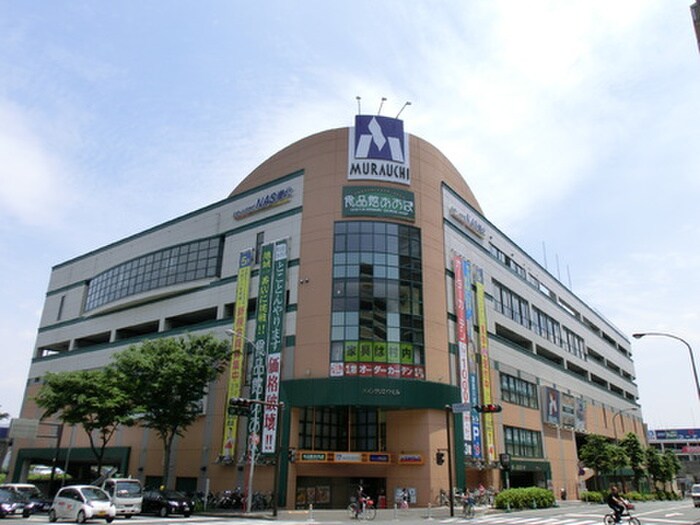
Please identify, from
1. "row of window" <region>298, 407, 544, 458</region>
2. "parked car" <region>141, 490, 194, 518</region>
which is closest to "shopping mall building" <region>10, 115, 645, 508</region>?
"row of window" <region>298, 407, 544, 458</region>

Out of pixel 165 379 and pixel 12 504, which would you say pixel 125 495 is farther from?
pixel 165 379

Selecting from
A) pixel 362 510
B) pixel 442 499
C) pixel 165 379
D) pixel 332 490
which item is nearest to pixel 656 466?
pixel 442 499

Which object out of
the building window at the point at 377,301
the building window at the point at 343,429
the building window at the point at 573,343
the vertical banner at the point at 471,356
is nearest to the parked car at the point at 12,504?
the building window at the point at 343,429

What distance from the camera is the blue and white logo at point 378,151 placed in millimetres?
46281

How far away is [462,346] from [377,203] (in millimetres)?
13827

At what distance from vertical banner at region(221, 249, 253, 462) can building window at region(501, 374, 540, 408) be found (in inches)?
978

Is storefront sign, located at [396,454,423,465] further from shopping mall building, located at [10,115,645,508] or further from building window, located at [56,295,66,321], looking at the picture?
building window, located at [56,295,66,321]

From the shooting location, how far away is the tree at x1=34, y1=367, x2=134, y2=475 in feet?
131

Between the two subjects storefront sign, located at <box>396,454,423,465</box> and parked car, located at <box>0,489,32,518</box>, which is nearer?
parked car, located at <box>0,489,32,518</box>

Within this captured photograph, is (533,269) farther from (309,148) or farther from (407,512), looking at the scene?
(407,512)

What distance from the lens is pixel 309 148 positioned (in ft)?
160

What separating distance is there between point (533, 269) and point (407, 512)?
137ft

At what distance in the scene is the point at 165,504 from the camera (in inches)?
1286

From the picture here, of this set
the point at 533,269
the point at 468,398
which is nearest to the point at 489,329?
the point at 468,398
